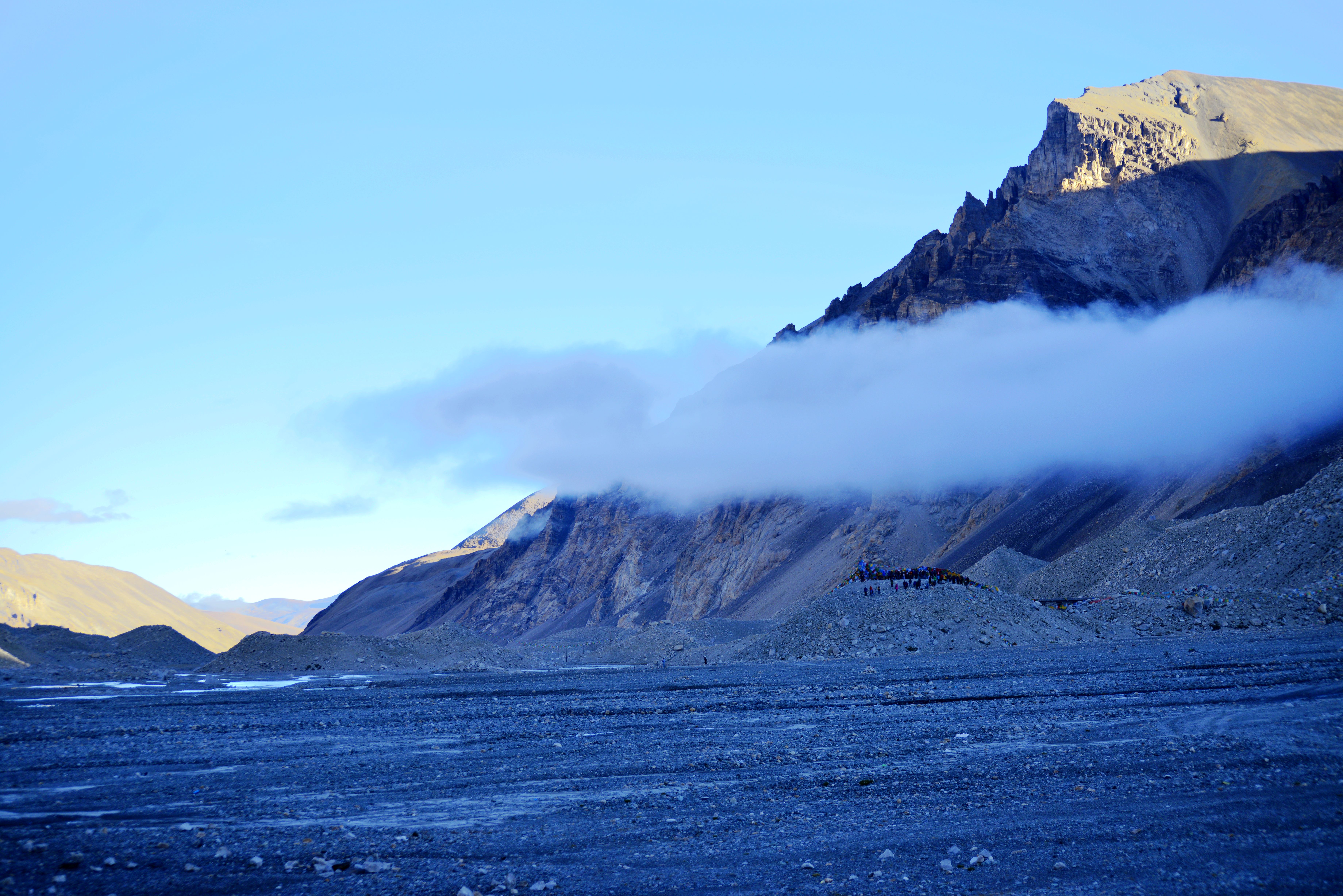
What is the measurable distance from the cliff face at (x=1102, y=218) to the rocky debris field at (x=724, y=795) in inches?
3687

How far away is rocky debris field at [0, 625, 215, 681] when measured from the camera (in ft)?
132

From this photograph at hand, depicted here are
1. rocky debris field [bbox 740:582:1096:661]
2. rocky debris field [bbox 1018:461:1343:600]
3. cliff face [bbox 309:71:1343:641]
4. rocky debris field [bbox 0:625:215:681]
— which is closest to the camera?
rocky debris field [bbox 1018:461:1343:600]

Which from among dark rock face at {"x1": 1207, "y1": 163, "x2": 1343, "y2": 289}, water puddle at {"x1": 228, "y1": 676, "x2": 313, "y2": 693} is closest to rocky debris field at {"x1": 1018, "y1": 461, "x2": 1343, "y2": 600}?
water puddle at {"x1": 228, "y1": 676, "x2": 313, "y2": 693}

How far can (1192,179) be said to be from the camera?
4673 inches

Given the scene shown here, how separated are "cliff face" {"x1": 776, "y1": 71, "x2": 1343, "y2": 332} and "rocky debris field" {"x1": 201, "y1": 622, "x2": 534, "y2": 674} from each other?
77331mm

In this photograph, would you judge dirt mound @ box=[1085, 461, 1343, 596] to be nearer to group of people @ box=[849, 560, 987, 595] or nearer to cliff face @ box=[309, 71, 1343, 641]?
group of people @ box=[849, 560, 987, 595]

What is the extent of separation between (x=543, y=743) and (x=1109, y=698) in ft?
37.8

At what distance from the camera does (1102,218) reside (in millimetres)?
113875

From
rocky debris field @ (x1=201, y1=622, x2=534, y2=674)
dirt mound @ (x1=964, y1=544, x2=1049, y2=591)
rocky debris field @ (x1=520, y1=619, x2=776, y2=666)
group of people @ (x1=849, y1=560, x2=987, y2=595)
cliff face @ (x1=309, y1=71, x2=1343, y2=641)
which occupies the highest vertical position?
cliff face @ (x1=309, y1=71, x2=1343, y2=641)

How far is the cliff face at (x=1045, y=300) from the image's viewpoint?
7944cm

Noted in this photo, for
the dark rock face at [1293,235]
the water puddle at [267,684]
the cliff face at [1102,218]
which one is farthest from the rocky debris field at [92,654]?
the dark rock face at [1293,235]

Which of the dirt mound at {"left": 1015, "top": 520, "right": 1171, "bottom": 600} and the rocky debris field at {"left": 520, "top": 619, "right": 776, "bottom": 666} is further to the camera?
the dirt mound at {"left": 1015, "top": 520, "right": 1171, "bottom": 600}

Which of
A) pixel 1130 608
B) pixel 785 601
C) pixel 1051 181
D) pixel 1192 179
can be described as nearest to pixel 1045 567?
pixel 1130 608

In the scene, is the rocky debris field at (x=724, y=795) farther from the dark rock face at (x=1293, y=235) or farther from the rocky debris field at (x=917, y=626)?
the dark rock face at (x=1293, y=235)
